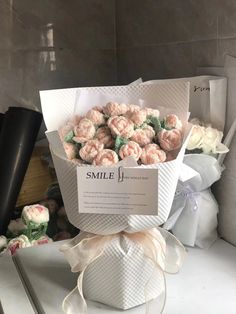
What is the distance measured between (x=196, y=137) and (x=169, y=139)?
0.23 m

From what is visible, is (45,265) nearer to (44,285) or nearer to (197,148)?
(44,285)

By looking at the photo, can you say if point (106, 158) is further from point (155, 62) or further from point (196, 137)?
point (155, 62)

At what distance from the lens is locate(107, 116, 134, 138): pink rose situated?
2.15ft

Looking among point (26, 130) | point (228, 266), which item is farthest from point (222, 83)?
point (26, 130)

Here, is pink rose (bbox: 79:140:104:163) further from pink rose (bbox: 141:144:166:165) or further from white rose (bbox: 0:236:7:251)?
white rose (bbox: 0:236:7:251)

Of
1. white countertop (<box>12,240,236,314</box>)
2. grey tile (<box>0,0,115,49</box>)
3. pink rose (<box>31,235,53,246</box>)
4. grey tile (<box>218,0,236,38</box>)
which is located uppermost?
grey tile (<box>0,0,115,49</box>)

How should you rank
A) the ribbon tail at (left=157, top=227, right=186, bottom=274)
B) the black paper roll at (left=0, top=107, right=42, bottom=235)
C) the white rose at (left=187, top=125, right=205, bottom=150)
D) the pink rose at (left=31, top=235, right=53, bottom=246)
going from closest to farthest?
the ribbon tail at (left=157, top=227, right=186, bottom=274)
the white rose at (left=187, top=125, right=205, bottom=150)
the pink rose at (left=31, top=235, right=53, bottom=246)
the black paper roll at (left=0, top=107, right=42, bottom=235)

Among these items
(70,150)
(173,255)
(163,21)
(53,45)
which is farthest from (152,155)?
(53,45)

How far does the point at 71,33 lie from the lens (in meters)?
1.50

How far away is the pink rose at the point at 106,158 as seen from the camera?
0.63 meters

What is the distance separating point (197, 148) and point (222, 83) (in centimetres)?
16

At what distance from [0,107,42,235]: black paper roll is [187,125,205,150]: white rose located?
19.4 inches

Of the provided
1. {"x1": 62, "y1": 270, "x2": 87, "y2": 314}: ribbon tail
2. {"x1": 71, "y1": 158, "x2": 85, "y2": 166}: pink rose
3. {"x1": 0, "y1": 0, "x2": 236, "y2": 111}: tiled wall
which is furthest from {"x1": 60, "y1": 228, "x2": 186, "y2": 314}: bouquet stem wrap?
{"x1": 0, "y1": 0, "x2": 236, "y2": 111}: tiled wall

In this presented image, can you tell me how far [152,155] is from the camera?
25.0 inches
